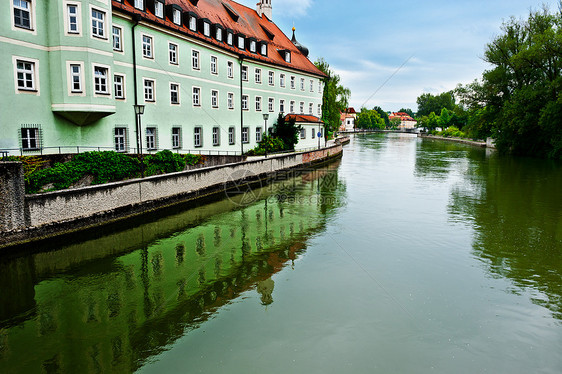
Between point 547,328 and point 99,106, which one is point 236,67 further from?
point 547,328

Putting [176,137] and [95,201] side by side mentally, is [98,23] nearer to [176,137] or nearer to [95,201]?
[176,137]

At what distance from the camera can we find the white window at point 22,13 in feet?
55.5

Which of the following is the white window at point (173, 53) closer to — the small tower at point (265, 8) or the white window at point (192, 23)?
the white window at point (192, 23)

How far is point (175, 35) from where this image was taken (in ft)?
84.0

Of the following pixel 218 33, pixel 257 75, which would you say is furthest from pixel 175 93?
pixel 257 75

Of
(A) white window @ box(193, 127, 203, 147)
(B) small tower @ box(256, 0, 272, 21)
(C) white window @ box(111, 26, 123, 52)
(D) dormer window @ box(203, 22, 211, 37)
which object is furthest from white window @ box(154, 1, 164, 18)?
(B) small tower @ box(256, 0, 272, 21)

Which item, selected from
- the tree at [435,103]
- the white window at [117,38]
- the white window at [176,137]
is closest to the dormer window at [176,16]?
the white window at [117,38]

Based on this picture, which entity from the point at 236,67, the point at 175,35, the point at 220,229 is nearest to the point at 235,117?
the point at 236,67

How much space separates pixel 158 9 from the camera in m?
24.7

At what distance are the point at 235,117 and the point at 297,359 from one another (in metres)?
28.0

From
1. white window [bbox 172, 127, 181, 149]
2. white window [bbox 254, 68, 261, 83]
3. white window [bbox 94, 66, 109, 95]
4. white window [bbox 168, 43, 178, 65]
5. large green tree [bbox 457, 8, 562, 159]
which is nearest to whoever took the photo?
white window [bbox 94, 66, 109, 95]

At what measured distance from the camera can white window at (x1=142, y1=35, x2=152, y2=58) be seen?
23.5 metres

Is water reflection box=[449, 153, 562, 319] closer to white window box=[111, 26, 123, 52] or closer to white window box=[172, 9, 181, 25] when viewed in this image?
white window box=[111, 26, 123, 52]

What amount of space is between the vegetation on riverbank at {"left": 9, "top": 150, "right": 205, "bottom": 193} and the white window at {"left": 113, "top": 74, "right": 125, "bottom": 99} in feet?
15.7
